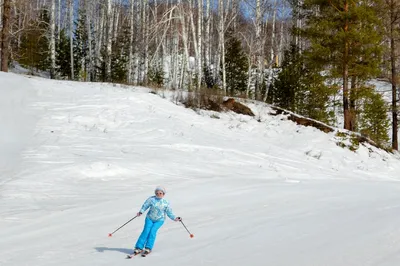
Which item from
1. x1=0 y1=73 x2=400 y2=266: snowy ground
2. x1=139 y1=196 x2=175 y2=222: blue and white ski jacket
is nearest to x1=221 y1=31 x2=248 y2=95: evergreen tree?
x1=0 y1=73 x2=400 y2=266: snowy ground

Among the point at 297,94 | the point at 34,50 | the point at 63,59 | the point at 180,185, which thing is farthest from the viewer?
the point at 34,50

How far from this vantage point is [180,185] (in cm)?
849

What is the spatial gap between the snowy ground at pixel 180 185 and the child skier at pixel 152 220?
0.17 meters

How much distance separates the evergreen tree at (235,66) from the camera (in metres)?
26.8

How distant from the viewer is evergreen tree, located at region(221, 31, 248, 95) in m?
26.8

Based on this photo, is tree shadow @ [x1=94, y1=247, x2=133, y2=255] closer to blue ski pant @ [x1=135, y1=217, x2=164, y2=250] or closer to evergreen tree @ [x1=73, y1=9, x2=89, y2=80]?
blue ski pant @ [x1=135, y1=217, x2=164, y2=250]

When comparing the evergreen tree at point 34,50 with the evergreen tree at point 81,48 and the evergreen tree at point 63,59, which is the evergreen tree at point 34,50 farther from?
the evergreen tree at point 81,48

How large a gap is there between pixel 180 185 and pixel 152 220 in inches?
141

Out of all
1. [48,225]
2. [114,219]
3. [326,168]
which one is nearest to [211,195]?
[114,219]

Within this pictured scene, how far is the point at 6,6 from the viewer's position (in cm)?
2056

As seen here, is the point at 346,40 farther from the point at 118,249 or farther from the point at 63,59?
the point at 63,59

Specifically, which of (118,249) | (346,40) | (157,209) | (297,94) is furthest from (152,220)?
(297,94)

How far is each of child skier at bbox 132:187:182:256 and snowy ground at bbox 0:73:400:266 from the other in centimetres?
17

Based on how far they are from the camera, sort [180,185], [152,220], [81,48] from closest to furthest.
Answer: [152,220], [180,185], [81,48]
